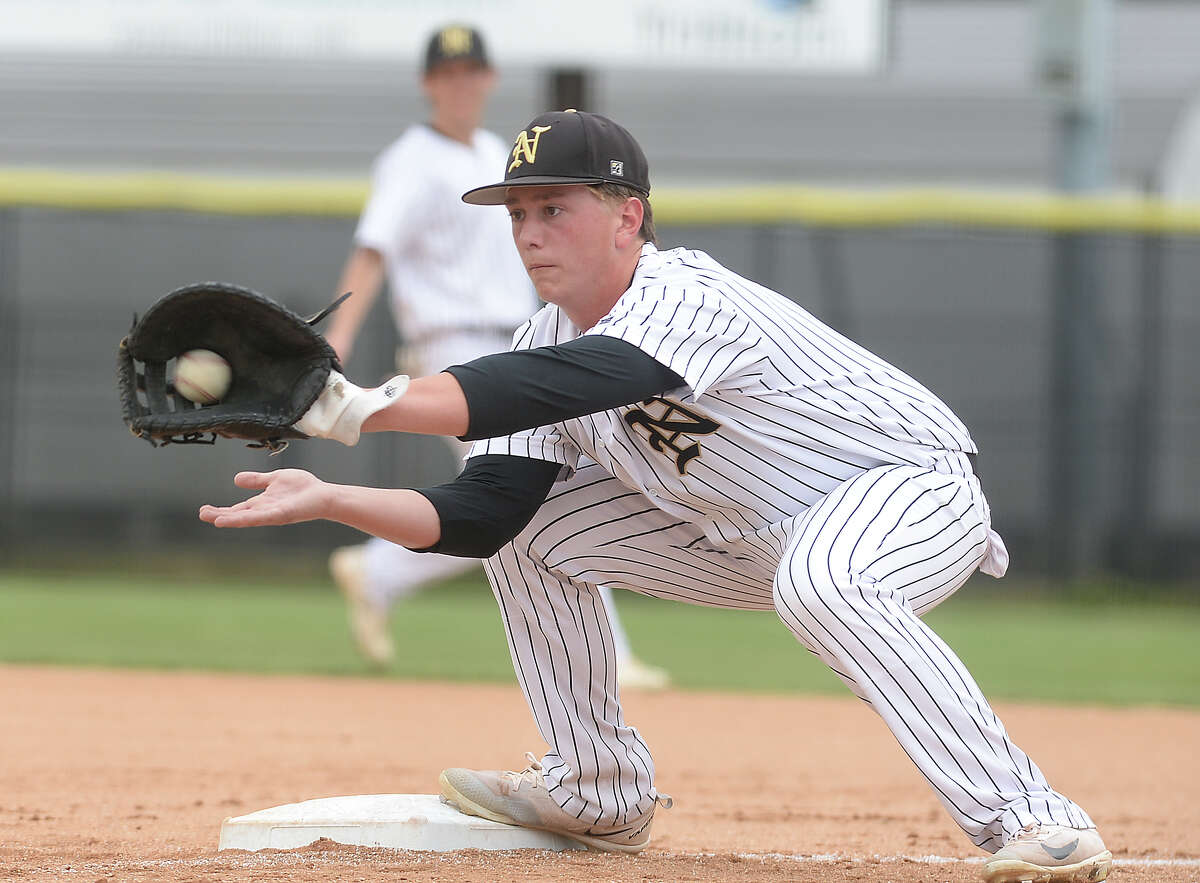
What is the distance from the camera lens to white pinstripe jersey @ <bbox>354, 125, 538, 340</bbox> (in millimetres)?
5262

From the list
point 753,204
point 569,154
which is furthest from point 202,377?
point 753,204

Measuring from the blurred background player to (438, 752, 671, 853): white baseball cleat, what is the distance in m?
2.33

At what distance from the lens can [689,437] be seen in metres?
2.59

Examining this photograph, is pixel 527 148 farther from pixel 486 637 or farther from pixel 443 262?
pixel 486 637

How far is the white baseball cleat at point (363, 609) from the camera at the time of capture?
5.38 m

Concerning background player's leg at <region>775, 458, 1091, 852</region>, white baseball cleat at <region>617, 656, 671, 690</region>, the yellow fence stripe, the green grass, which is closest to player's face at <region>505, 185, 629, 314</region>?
background player's leg at <region>775, 458, 1091, 852</region>

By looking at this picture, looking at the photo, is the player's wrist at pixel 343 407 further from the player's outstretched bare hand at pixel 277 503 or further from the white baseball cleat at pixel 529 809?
the white baseball cleat at pixel 529 809

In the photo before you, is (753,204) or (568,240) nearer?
(568,240)

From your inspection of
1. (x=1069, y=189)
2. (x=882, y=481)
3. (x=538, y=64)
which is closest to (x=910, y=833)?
(x=882, y=481)

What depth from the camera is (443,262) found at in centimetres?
532

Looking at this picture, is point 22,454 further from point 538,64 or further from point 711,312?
point 711,312

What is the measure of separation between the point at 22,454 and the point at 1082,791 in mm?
6944

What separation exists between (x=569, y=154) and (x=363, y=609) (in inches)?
127

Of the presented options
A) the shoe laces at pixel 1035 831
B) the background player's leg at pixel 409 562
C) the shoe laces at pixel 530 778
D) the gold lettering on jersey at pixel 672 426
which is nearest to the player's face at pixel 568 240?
the gold lettering on jersey at pixel 672 426
